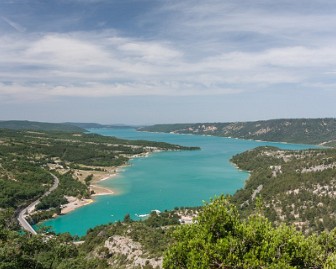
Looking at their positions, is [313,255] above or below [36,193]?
above

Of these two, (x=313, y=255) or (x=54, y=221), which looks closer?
(x=313, y=255)

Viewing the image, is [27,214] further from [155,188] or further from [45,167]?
[45,167]

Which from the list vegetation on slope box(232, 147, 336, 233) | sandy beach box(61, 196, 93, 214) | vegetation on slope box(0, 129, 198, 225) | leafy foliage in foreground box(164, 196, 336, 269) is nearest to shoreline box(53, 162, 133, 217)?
sandy beach box(61, 196, 93, 214)

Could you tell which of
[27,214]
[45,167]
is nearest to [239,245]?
[27,214]

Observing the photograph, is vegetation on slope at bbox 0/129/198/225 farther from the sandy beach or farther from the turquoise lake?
the turquoise lake

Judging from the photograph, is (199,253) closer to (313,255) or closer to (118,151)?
(313,255)

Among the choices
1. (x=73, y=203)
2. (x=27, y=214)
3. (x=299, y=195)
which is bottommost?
(x=73, y=203)

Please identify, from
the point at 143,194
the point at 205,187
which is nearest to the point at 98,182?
the point at 143,194
